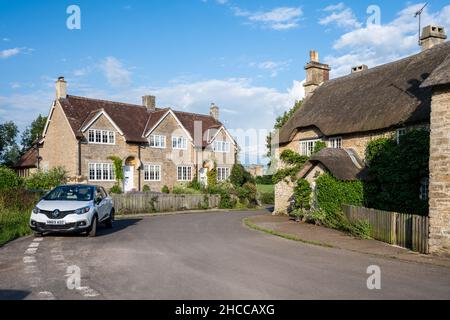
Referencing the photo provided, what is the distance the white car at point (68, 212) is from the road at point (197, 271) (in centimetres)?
48

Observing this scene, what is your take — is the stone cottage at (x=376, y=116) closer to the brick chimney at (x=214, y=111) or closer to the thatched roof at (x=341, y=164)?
the thatched roof at (x=341, y=164)

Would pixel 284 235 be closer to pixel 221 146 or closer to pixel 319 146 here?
pixel 319 146

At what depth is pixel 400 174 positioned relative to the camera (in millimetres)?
17922

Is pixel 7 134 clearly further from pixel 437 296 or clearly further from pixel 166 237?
pixel 437 296

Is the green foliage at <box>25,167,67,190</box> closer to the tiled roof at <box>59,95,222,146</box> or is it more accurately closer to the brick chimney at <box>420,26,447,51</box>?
the tiled roof at <box>59,95,222,146</box>

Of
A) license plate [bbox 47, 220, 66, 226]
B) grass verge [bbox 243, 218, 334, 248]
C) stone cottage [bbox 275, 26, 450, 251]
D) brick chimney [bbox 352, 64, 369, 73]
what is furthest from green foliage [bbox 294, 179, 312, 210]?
license plate [bbox 47, 220, 66, 226]

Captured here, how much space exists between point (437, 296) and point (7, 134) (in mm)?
62051

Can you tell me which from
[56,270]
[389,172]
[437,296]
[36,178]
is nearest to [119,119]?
[36,178]

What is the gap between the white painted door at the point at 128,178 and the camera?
3784 cm

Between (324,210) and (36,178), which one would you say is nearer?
(324,210)

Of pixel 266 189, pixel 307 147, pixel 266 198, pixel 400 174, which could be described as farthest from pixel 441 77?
pixel 266 189

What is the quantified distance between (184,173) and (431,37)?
2583cm

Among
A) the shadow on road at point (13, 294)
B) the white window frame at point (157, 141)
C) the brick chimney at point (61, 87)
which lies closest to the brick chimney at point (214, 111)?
the white window frame at point (157, 141)

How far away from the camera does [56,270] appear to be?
9.19 metres
